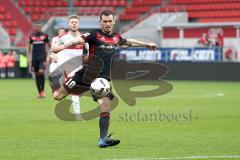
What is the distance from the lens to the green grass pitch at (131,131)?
10164mm

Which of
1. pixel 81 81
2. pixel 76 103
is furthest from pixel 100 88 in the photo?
pixel 76 103

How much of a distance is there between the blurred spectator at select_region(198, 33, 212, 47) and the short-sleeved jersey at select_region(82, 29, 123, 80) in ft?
86.4

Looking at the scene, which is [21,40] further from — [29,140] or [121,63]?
[29,140]

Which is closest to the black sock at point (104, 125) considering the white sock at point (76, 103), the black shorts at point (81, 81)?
the black shorts at point (81, 81)

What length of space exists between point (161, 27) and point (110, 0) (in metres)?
5.58

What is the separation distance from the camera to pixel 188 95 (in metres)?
24.0

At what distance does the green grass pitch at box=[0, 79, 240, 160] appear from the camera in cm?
1016

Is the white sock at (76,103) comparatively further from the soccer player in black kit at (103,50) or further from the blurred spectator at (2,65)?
the blurred spectator at (2,65)

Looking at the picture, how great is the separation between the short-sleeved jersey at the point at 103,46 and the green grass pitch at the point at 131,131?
1.15 m

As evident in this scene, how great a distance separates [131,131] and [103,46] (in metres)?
2.20

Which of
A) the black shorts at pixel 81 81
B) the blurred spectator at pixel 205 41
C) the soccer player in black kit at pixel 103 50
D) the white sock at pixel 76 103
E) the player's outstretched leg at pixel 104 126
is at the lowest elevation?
the blurred spectator at pixel 205 41

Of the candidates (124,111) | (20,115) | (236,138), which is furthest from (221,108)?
(236,138)

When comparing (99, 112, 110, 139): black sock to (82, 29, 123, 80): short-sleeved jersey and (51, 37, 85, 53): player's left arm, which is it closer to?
(82, 29, 123, 80): short-sleeved jersey

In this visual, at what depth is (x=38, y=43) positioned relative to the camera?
2292 centimetres
